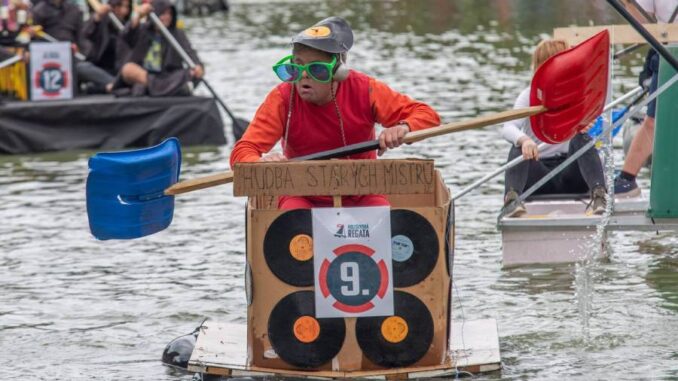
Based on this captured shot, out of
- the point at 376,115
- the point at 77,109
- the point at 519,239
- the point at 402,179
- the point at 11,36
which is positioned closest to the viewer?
the point at 402,179

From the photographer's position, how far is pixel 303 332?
6.46 meters

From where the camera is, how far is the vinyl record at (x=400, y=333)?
21.1ft

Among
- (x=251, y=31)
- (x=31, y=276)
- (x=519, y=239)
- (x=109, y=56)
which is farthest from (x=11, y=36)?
(x=251, y=31)

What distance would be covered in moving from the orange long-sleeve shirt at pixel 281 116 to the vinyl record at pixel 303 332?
2.29 feet

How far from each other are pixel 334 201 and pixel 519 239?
2766 millimetres

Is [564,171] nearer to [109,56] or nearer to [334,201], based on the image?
[334,201]

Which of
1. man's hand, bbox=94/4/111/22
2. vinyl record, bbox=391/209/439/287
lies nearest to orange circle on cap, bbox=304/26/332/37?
vinyl record, bbox=391/209/439/287

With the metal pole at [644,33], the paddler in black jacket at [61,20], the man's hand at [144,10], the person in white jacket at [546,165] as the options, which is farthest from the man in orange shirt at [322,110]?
the paddler in black jacket at [61,20]

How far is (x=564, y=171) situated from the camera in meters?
9.66

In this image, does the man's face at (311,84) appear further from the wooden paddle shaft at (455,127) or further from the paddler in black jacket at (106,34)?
the paddler in black jacket at (106,34)

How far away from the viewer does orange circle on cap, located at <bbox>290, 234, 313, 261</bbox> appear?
6430 mm

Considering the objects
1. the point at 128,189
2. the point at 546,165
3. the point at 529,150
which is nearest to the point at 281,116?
the point at 128,189

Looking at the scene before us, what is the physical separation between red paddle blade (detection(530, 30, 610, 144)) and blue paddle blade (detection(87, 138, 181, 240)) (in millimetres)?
→ 1587

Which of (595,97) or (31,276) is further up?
(595,97)
